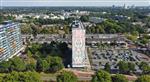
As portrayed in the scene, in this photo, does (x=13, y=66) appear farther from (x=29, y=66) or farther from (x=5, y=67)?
(x=29, y=66)

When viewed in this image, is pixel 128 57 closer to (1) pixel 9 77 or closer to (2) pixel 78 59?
(2) pixel 78 59

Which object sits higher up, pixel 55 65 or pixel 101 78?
pixel 101 78

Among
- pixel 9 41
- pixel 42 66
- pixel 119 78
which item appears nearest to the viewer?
pixel 119 78

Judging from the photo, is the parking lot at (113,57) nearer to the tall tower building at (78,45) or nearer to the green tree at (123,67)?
the tall tower building at (78,45)

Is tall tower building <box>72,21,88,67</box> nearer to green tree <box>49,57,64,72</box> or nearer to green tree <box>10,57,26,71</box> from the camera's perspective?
green tree <box>49,57,64,72</box>

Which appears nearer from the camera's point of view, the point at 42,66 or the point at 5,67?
the point at 42,66

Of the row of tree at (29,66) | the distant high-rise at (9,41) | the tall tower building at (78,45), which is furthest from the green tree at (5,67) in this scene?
the tall tower building at (78,45)

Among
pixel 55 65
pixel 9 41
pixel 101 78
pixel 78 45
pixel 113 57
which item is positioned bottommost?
pixel 113 57

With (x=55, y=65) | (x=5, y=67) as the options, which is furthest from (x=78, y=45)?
(x=5, y=67)

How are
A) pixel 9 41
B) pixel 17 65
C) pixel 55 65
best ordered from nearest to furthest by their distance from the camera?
1. pixel 17 65
2. pixel 55 65
3. pixel 9 41
